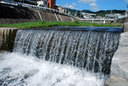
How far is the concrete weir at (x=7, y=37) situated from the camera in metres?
9.01

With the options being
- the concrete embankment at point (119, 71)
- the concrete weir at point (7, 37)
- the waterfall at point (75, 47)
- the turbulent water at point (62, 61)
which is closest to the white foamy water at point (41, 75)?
the turbulent water at point (62, 61)

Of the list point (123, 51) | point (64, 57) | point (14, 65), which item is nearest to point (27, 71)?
point (14, 65)

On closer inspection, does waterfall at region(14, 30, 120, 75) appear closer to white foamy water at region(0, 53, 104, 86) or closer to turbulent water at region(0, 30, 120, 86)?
A: turbulent water at region(0, 30, 120, 86)

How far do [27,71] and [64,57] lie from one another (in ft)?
6.66

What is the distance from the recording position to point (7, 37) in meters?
9.09

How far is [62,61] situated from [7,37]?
531cm

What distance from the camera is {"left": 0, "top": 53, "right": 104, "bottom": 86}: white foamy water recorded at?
482cm

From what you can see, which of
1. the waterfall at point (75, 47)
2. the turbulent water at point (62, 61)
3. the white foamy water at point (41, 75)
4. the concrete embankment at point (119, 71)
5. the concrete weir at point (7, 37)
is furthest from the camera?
the concrete weir at point (7, 37)

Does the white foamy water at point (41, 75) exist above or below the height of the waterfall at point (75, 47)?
below

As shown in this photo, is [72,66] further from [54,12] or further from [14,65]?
[54,12]

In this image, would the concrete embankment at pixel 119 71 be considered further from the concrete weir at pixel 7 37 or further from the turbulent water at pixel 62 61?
the concrete weir at pixel 7 37

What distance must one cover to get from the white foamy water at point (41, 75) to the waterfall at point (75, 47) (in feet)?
1.15

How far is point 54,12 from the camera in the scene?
1393 inches

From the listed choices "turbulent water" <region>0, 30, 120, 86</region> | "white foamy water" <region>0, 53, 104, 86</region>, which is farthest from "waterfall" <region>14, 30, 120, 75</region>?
"white foamy water" <region>0, 53, 104, 86</region>
